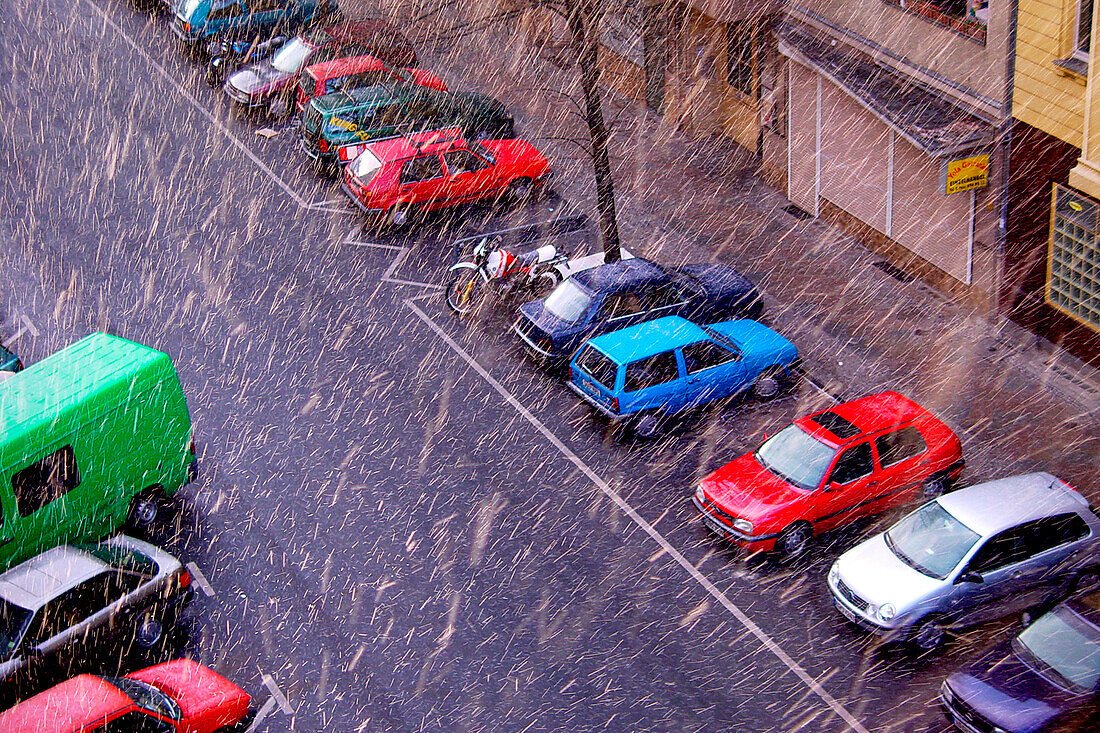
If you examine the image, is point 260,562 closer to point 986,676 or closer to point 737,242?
point 986,676

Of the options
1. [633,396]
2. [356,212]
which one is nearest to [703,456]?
[633,396]

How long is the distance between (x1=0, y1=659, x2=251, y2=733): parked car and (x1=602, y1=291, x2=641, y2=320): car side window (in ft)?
25.5

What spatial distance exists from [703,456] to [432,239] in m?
7.63

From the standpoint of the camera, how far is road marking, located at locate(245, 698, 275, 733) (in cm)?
1250

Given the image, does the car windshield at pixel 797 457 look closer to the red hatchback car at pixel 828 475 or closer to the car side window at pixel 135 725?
the red hatchback car at pixel 828 475

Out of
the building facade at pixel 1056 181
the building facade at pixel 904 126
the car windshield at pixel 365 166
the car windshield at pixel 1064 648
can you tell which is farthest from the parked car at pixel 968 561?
the car windshield at pixel 365 166

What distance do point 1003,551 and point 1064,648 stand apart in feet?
4.69

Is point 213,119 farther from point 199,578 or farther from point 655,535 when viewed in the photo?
point 655,535

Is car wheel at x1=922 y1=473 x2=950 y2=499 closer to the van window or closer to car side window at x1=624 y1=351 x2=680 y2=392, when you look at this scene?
car side window at x1=624 y1=351 x2=680 y2=392

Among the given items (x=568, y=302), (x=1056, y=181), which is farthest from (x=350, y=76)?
(x=1056, y=181)

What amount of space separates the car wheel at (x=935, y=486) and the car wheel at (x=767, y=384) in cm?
288

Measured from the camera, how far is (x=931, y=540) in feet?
43.3

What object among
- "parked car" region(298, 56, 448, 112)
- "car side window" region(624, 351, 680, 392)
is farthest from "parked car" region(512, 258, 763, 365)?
"parked car" region(298, 56, 448, 112)

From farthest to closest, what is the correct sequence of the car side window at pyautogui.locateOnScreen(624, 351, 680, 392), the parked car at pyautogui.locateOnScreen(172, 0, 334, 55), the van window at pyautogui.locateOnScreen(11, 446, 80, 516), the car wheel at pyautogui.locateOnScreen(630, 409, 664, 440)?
the parked car at pyautogui.locateOnScreen(172, 0, 334, 55) → the car wheel at pyautogui.locateOnScreen(630, 409, 664, 440) → the car side window at pyautogui.locateOnScreen(624, 351, 680, 392) → the van window at pyautogui.locateOnScreen(11, 446, 80, 516)
